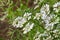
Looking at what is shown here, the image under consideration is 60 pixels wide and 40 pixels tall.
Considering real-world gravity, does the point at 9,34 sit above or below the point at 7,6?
below

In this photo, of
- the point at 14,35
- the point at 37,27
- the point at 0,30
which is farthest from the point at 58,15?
the point at 0,30

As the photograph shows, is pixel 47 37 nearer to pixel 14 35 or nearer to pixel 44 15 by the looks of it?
pixel 44 15

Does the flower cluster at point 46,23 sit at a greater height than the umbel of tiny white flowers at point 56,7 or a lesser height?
lesser

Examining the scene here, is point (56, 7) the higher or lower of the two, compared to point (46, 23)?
higher

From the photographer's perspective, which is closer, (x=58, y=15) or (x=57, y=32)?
(x=57, y=32)

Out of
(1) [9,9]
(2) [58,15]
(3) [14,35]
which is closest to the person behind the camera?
(2) [58,15]

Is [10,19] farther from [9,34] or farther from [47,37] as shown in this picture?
[47,37]

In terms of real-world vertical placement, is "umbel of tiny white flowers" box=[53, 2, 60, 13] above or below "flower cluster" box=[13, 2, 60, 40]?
above

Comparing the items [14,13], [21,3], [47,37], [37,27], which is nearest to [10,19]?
[14,13]

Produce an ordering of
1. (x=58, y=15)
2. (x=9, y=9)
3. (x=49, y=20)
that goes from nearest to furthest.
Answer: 1. (x=49, y=20)
2. (x=58, y=15)
3. (x=9, y=9)

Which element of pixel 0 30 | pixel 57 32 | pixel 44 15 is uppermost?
pixel 0 30
